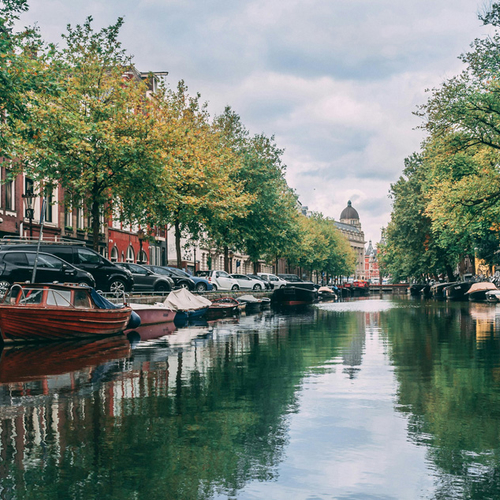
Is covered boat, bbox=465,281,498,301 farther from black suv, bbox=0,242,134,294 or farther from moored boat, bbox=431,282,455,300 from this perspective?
black suv, bbox=0,242,134,294

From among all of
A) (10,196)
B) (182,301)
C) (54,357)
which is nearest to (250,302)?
(182,301)

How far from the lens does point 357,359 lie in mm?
16781

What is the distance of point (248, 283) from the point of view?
60.8 m

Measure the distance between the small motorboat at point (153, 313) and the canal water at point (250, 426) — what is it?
11258 mm

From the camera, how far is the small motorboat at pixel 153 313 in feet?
95.8

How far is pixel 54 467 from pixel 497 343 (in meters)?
16.4

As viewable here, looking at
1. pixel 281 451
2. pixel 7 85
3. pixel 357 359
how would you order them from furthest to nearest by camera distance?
pixel 7 85, pixel 357 359, pixel 281 451

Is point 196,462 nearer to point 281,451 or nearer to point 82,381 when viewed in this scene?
point 281,451

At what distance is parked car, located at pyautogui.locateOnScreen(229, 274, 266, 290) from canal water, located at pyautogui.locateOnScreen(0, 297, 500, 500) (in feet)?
137

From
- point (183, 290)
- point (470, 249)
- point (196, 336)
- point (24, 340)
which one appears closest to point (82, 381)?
point (24, 340)

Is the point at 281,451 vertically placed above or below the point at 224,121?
below

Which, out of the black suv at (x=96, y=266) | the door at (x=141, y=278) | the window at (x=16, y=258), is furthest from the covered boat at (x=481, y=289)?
A: the window at (x=16, y=258)

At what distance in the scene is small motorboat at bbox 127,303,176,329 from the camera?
29.2m

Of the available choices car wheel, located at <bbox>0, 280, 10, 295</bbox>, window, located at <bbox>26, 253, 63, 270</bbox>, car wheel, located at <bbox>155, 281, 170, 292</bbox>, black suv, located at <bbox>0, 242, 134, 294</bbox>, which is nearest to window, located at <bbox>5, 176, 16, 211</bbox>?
car wheel, located at <bbox>155, 281, 170, 292</bbox>
